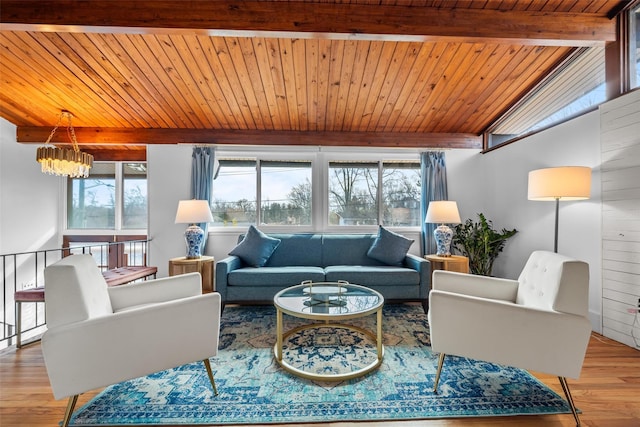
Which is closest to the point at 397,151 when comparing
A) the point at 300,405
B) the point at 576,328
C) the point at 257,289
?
the point at 257,289

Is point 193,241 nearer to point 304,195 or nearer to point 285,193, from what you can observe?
point 285,193

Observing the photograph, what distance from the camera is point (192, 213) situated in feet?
10.4

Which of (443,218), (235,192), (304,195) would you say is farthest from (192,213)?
(443,218)

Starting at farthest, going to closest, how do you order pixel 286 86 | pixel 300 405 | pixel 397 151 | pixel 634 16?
pixel 397 151
pixel 286 86
pixel 634 16
pixel 300 405

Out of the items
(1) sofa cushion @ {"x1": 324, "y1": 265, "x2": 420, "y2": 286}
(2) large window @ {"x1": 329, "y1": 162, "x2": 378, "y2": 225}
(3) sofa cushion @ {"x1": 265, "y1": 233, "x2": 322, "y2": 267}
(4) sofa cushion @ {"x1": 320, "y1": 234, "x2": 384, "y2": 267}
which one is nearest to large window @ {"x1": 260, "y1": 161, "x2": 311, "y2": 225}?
(2) large window @ {"x1": 329, "y1": 162, "x2": 378, "y2": 225}

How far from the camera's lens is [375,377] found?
1742mm

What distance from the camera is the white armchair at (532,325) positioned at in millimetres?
1376

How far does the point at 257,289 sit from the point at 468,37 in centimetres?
302

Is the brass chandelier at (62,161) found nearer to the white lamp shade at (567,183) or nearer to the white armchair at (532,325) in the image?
the white armchair at (532,325)

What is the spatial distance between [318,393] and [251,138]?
10.9 ft

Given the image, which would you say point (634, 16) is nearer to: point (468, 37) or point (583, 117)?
point (583, 117)

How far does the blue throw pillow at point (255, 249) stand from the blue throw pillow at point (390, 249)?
1.23 m

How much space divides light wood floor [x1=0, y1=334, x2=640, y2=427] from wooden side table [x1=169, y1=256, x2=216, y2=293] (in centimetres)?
118

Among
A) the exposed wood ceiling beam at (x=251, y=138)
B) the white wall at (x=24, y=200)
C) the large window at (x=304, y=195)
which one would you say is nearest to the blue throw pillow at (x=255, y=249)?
the large window at (x=304, y=195)
